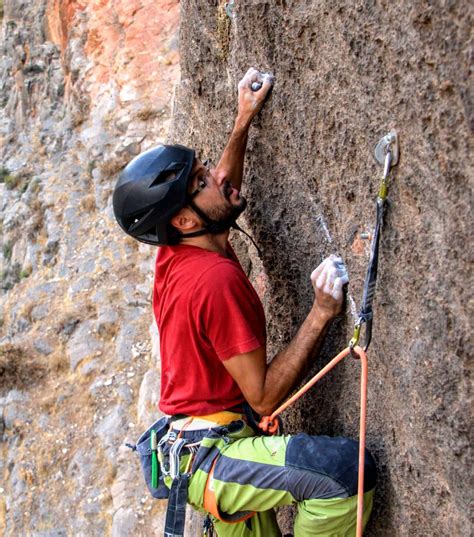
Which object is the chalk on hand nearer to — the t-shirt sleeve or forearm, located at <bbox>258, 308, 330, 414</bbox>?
the t-shirt sleeve

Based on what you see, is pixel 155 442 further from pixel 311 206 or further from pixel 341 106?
pixel 341 106

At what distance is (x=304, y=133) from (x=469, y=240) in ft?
4.31

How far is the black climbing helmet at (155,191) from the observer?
3295mm

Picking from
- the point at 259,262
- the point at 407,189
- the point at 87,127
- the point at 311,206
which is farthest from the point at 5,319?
the point at 407,189

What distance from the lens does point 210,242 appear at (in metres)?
3.42

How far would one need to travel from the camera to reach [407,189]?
2.43 m

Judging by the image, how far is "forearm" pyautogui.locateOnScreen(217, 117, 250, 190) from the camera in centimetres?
381

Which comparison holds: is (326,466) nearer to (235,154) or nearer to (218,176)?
(218,176)

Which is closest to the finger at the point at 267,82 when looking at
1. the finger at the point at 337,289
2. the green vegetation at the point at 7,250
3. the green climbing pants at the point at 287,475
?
the finger at the point at 337,289

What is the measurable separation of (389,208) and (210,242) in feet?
3.67

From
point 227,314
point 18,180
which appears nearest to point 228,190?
point 227,314

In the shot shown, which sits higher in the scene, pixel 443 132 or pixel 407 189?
pixel 443 132

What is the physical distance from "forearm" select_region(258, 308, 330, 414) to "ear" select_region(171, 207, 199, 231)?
806 millimetres

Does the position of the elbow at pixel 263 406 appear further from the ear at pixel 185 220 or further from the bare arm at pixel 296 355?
the ear at pixel 185 220
